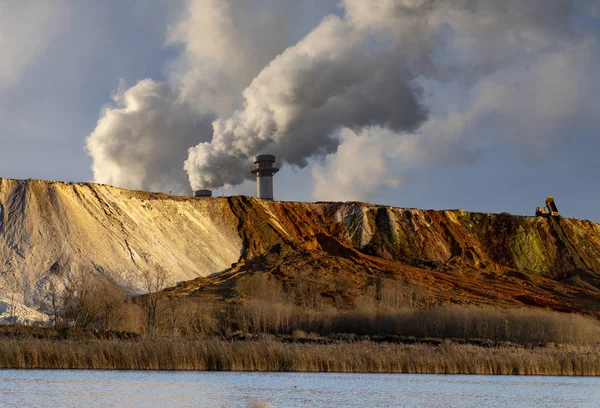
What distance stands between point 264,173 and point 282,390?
63603 mm

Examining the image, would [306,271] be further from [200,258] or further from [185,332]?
[185,332]

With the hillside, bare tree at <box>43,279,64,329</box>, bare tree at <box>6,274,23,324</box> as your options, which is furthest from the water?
the hillside

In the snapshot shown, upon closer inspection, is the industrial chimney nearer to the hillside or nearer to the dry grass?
the hillside

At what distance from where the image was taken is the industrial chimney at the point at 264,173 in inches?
3794

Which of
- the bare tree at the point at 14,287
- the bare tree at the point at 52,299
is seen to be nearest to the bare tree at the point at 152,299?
the bare tree at the point at 52,299

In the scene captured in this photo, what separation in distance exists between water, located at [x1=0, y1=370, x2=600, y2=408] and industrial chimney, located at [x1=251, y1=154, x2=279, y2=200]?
50.9 m

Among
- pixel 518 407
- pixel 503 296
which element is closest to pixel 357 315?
pixel 503 296

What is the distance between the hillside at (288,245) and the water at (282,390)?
31.7 metres

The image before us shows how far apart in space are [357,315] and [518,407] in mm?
35755

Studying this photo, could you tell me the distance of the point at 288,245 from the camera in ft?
293

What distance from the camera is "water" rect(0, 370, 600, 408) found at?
3338 centimetres

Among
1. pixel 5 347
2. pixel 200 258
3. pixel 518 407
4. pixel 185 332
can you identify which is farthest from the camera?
pixel 200 258

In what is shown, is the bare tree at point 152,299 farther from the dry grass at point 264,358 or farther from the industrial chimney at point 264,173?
the industrial chimney at point 264,173

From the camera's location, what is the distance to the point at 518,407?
35188 millimetres
